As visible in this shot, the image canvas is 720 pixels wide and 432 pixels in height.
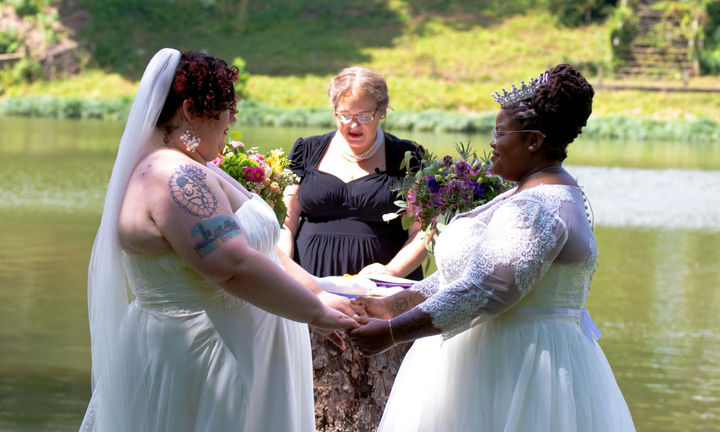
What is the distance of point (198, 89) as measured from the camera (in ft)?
8.18

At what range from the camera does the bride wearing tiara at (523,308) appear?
8.03 feet

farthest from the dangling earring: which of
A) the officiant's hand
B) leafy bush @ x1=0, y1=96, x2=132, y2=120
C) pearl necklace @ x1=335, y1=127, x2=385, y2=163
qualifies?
leafy bush @ x1=0, y1=96, x2=132, y2=120

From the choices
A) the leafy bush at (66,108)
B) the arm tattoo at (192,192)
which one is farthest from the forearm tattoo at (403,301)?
the leafy bush at (66,108)

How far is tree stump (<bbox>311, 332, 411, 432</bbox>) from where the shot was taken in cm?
373

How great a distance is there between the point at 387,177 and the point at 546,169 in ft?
5.69

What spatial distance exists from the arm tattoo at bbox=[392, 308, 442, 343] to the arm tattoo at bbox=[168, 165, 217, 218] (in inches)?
28.0

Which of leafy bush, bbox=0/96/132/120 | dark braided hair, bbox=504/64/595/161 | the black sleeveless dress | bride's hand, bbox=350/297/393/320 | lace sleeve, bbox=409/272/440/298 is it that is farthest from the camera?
leafy bush, bbox=0/96/132/120

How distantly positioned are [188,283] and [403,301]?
92cm

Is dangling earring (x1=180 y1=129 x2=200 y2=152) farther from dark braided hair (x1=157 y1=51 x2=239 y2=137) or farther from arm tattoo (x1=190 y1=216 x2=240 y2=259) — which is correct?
arm tattoo (x1=190 y1=216 x2=240 y2=259)

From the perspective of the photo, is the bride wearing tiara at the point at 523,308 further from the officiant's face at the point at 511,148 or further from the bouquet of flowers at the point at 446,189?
the bouquet of flowers at the point at 446,189

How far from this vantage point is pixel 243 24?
4634 cm

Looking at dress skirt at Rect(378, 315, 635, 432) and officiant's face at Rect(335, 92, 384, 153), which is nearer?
dress skirt at Rect(378, 315, 635, 432)

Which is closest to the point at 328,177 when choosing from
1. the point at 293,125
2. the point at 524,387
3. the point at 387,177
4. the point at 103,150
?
the point at 387,177

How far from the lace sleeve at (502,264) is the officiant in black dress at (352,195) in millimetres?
1414
